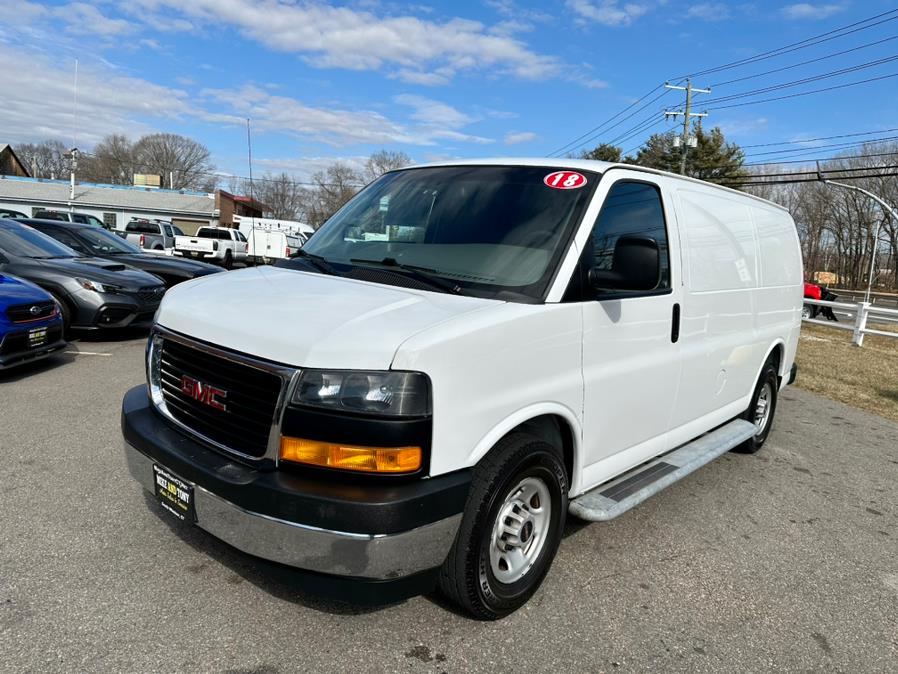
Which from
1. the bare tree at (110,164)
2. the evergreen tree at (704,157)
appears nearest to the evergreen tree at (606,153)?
the evergreen tree at (704,157)

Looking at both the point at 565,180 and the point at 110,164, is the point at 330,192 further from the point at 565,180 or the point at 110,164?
the point at 565,180

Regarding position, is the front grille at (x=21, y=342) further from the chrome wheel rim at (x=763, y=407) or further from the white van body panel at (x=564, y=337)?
the chrome wheel rim at (x=763, y=407)

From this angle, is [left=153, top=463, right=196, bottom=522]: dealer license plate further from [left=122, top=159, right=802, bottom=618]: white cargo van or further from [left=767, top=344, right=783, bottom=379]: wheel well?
[left=767, top=344, right=783, bottom=379]: wheel well

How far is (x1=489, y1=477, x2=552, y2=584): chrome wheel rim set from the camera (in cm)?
271

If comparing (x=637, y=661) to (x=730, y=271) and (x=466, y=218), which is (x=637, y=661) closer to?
(x=466, y=218)

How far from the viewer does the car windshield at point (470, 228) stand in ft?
9.66

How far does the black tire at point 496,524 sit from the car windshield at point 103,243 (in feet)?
34.0

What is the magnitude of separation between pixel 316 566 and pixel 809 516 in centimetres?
363

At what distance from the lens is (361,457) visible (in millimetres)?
2229

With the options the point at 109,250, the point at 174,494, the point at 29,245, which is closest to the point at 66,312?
the point at 29,245

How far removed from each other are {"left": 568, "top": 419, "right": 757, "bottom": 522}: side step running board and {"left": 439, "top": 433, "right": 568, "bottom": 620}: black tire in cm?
25

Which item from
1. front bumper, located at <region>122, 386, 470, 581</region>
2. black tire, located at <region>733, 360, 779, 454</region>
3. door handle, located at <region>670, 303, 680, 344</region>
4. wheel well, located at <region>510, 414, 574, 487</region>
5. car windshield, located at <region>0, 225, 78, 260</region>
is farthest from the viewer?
car windshield, located at <region>0, 225, 78, 260</region>

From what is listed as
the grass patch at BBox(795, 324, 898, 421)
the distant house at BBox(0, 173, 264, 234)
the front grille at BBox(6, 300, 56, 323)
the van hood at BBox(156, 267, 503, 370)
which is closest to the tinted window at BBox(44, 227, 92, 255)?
the front grille at BBox(6, 300, 56, 323)

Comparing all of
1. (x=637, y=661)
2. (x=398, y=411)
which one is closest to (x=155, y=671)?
(x=398, y=411)
